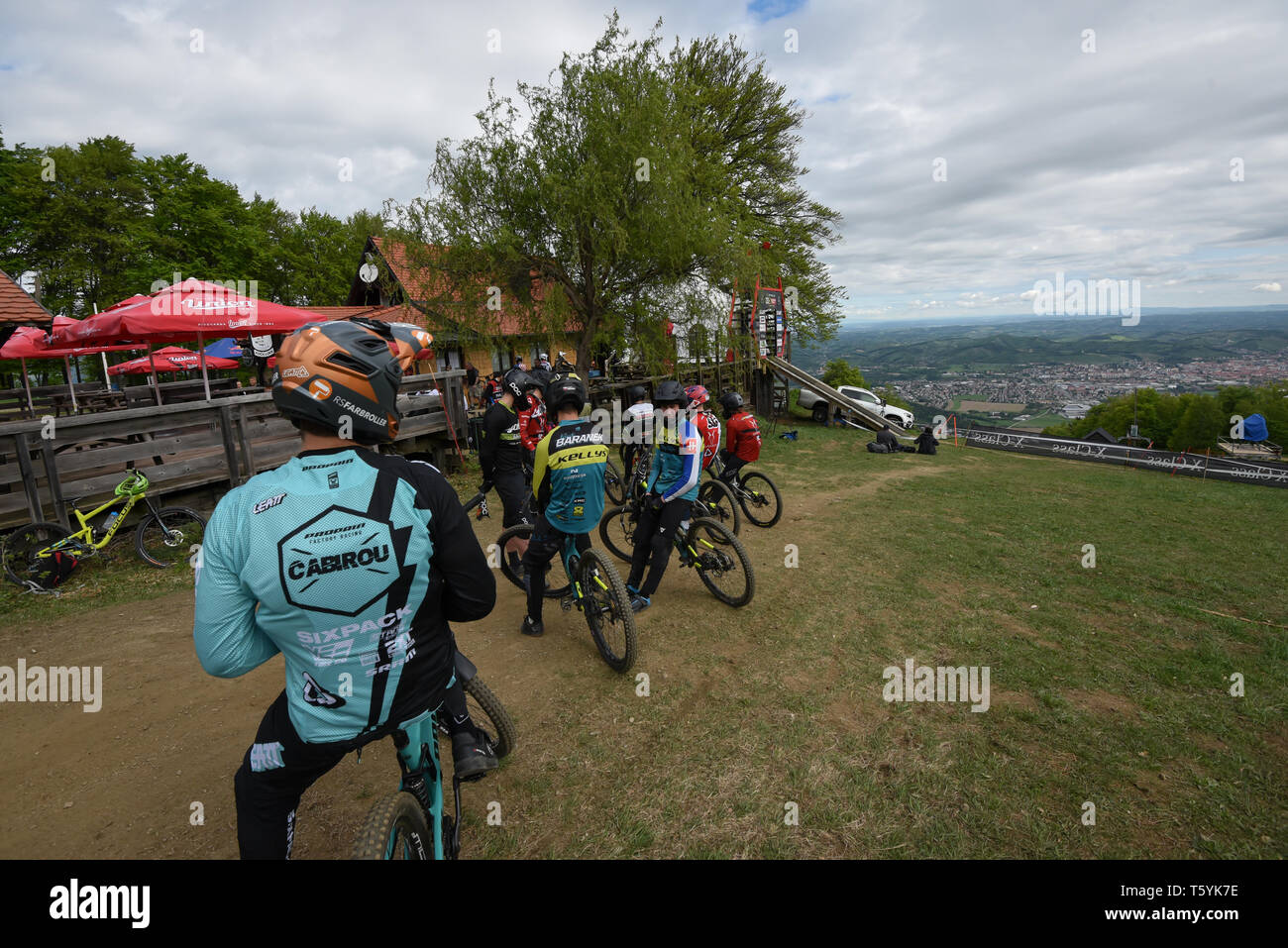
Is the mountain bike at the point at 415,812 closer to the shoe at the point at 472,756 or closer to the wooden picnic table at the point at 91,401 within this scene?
Result: the shoe at the point at 472,756

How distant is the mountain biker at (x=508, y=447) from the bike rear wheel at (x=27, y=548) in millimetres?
5307

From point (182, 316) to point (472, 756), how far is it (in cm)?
1034

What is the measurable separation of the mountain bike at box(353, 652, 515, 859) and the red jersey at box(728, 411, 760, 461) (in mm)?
6470

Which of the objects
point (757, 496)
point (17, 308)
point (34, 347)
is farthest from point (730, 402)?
point (34, 347)

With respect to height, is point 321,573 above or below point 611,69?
below

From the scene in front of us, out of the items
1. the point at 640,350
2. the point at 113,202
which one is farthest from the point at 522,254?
the point at 113,202

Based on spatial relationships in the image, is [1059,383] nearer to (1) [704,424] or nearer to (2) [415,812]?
(1) [704,424]

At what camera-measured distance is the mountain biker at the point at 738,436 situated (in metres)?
8.41

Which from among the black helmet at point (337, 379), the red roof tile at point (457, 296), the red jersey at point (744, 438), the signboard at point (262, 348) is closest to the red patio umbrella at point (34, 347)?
the signboard at point (262, 348)

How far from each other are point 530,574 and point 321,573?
3728 mm

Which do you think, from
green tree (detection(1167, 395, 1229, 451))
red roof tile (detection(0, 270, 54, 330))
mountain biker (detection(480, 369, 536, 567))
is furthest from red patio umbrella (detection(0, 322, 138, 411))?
green tree (detection(1167, 395, 1229, 451))

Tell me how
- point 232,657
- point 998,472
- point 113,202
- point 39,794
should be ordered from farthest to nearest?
1. point 113,202
2. point 998,472
3. point 39,794
4. point 232,657

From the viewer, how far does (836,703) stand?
14.3ft
